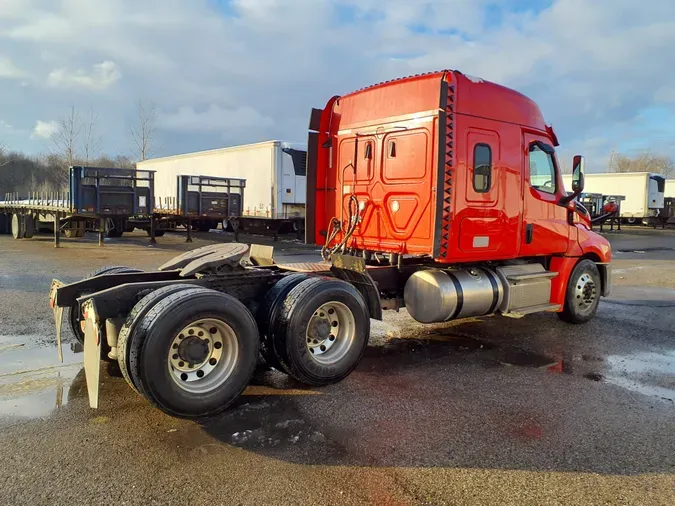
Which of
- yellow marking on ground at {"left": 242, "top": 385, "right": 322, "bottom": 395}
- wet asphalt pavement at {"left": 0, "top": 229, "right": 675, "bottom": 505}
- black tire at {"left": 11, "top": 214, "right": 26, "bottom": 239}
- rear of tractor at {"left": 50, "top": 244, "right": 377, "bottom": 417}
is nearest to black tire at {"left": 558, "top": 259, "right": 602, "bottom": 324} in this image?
wet asphalt pavement at {"left": 0, "top": 229, "right": 675, "bottom": 505}

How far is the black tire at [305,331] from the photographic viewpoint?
4.76 metres

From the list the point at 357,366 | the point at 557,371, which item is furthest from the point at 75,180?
the point at 557,371

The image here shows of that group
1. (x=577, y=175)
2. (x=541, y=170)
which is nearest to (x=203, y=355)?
(x=541, y=170)

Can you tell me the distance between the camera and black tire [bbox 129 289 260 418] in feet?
12.9

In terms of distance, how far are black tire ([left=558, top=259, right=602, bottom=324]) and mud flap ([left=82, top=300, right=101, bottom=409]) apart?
6275mm

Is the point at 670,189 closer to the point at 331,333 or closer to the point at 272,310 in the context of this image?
the point at 331,333

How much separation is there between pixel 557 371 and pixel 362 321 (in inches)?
86.8

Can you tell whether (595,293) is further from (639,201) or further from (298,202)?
(639,201)

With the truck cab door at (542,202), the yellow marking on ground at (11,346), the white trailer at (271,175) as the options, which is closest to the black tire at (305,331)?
the truck cab door at (542,202)

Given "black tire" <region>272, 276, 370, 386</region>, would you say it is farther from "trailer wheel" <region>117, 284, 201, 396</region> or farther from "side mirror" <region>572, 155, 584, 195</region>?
"side mirror" <region>572, 155, 584, 195</region>

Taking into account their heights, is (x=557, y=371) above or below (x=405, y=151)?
below

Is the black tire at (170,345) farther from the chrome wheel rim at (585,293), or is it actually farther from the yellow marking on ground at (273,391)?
the chrome wheel rim at (585,293)

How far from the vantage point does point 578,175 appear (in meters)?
7.03

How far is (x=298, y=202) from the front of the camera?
20594mm
